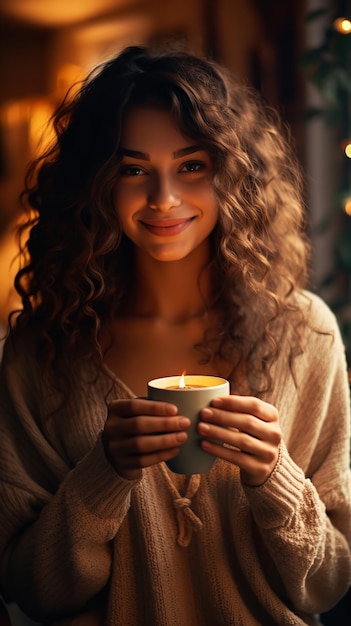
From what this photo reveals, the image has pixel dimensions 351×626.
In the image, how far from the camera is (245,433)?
3.06 feet

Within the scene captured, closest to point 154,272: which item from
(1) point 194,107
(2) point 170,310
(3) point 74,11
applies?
(2) point 170,310

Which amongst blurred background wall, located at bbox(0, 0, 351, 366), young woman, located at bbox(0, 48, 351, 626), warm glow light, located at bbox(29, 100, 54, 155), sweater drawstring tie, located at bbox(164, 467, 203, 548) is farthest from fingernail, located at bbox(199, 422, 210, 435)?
warm glow light, located at bbox(29, 100, 54, 155)

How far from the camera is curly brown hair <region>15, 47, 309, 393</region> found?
1144 mm

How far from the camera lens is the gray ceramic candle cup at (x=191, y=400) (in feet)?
2.86

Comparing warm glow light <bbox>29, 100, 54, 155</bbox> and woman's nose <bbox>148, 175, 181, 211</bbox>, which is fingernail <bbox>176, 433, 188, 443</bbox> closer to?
woman's nose <bbox>148, 175, 181, 211</bbox>

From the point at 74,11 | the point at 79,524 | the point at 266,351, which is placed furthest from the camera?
the point at 74,11

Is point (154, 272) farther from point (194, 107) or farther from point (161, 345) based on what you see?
point (194, 107)

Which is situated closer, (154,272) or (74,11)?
(154,272)

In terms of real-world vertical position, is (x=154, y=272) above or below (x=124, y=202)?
below

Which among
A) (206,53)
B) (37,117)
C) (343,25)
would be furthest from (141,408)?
(37,117)

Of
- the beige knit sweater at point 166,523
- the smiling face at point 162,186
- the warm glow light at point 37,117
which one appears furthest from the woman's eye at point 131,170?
the warm glow light at point 37,117

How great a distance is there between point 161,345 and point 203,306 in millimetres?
107

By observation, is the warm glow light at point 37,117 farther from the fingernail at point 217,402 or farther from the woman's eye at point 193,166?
the fingernail at point 217,402

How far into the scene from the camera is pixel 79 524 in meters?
1.07
